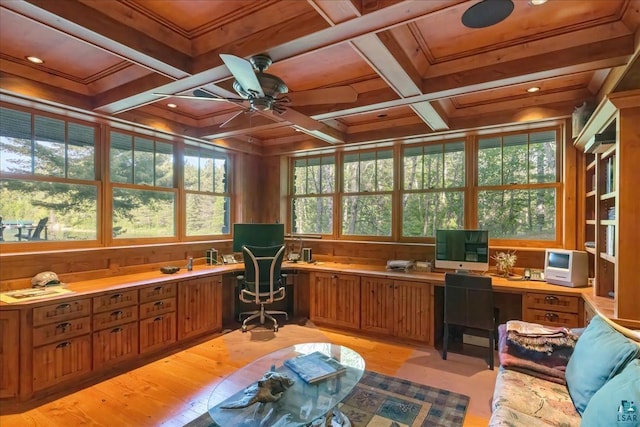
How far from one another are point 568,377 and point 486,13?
2232mm

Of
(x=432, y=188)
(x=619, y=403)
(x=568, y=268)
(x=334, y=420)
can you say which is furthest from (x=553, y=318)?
(x=334, y=420)

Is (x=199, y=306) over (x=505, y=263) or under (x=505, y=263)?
under

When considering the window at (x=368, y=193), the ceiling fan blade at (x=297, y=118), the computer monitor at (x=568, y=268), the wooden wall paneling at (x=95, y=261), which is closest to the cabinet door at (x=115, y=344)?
the wooden wall paneling at (x=95, y=261)

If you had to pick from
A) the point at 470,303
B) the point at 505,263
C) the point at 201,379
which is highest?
the point at 505,263

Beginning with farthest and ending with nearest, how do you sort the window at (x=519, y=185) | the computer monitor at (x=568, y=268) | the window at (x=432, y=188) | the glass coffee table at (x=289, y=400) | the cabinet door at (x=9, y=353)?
1. the window at (x=432, y=188)
2. the window at (x=519, y=185)
3. the computer monitor at (x=568, y=268)
4. the cabinet door at (x=9, y=353)
5. the glass coffee table at (x=289, y=400)

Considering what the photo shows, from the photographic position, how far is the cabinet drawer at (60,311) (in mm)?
2654

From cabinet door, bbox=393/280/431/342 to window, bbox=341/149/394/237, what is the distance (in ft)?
3.53

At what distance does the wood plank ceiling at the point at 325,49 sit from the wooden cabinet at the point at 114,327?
6.20 feet

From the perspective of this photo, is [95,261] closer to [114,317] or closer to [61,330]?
[114,317]

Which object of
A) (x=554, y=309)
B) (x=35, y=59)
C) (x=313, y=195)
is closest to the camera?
(x=35, y=59)

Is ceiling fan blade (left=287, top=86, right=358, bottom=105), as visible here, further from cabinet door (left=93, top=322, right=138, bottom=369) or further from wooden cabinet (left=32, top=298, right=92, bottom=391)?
cabinet door (left=93, top=322, right=138, bottom=369)

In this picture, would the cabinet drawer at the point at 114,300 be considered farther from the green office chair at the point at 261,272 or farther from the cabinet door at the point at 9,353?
the green office chair at the point at 261,272

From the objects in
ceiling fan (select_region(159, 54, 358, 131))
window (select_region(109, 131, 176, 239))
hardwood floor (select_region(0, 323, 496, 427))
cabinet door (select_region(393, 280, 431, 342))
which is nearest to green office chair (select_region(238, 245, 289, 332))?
hardwood floor (select_region(0, 323, 496, 427))

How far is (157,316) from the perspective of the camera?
3.49 meters
